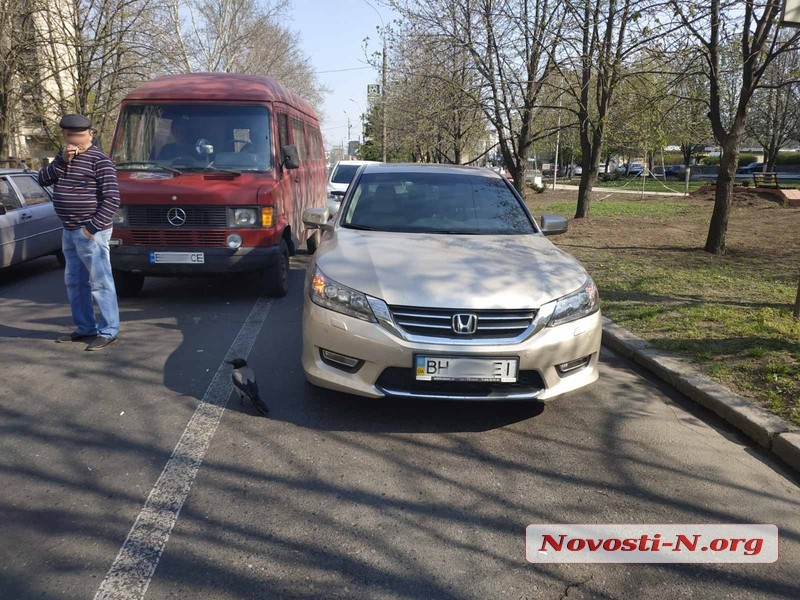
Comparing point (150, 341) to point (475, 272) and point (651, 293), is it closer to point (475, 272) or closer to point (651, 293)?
point (475, 272)

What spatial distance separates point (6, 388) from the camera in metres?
4.71

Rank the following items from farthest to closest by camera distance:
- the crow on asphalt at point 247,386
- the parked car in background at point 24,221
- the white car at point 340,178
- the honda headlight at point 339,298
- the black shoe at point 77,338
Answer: the white car at point 340,178, the parked car in background at point 24,221, the black shoe at point 77,338, the crow on asphalt at point 247,386, the honda headlight at point 339,298

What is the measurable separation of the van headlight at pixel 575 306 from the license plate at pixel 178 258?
4.32m

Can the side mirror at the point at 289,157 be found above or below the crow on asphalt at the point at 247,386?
above

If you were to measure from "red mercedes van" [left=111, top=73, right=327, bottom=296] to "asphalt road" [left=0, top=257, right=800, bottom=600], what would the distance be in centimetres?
184

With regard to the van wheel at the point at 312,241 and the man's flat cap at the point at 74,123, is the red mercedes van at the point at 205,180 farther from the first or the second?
the van wheel at the point at 312,241

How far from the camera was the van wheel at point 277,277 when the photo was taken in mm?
7566

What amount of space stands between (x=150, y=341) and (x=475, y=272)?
336cm

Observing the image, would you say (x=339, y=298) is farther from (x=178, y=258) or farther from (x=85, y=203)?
(x=178, y=258)

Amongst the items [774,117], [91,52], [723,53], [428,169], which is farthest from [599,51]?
[774,117]

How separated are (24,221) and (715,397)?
905cm

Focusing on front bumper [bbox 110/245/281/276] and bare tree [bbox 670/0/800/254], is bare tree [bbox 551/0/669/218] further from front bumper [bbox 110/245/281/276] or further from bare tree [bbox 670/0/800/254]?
front bumper [bbox 110/245/281/276]

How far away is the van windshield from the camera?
7441 millimetres

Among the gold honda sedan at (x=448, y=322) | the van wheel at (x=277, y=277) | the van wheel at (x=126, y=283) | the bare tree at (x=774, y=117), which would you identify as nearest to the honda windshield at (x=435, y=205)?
the gold honda sedan at (x=448, y=322)
